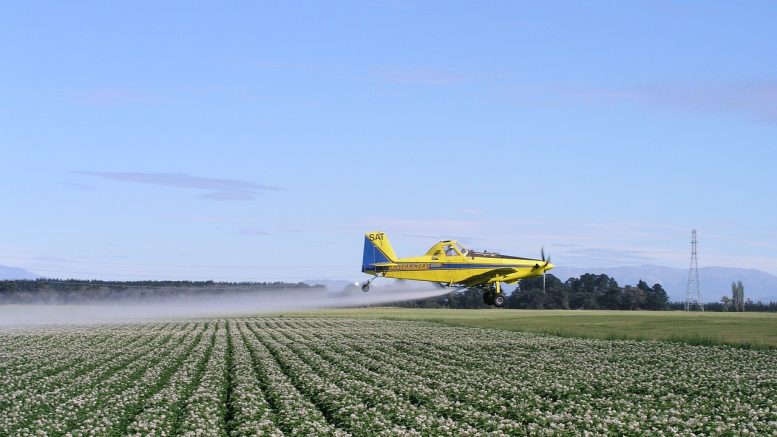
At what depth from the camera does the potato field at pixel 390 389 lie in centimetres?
2297

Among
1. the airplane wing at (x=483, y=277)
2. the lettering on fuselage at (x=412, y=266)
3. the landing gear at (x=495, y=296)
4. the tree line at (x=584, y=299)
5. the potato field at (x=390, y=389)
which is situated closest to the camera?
the potato field at (x=390, y=389)

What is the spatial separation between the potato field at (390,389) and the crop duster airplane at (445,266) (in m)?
4.31

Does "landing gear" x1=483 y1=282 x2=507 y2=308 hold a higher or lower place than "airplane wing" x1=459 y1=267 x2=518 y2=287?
lower

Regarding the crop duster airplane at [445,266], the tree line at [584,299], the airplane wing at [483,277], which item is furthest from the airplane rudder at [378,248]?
the tree line at [584,299]

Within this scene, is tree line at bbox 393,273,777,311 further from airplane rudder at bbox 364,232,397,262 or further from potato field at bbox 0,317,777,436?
potato field at bbox 0,317,777,436

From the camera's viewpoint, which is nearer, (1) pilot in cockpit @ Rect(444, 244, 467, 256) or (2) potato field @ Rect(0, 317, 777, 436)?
(2) potato field @ Rect(0, 317, 777, 436)

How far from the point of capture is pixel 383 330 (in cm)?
7262

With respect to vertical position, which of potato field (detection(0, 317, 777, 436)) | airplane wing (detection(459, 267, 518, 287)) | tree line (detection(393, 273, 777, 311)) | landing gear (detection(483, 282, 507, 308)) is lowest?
potato field (detection(0, 317, 777, 436))

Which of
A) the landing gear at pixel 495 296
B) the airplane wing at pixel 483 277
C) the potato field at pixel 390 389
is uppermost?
the airplane wing at pixel 483 277

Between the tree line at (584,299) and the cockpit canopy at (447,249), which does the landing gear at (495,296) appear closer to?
the cockpit canopy at (447,249)

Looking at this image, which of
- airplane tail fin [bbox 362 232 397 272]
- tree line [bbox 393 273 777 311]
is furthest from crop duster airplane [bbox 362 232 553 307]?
tree line [bbox 393 273 777 311]

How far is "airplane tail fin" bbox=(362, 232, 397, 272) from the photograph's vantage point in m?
58.0

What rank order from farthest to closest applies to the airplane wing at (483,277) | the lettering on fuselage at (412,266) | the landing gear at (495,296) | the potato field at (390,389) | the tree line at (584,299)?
1. the tree line at (584,299)
2. the airplane wing at (483,277)
3. the landing gear at (495,296)
4. the lettering on fuselage at (412,266)
5. the potato field at (390,389)

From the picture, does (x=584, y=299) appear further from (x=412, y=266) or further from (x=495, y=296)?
(x=412, y=266)
